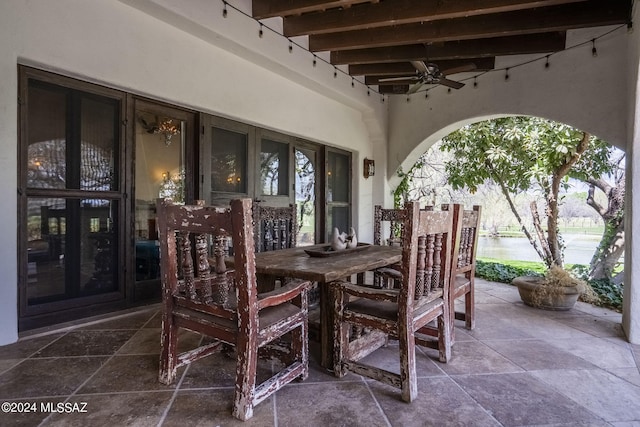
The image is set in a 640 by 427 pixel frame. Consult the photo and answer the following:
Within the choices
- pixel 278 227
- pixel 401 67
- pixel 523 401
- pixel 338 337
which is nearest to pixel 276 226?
pixel 278 227

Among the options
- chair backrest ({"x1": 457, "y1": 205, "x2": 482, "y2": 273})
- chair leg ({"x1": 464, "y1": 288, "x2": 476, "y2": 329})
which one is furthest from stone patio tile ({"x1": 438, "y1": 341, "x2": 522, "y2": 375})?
chair backrest ({"x1": 457, "y1": 205, "x2": 482, "y2": 273})

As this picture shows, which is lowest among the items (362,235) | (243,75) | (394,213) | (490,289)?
(490,289)

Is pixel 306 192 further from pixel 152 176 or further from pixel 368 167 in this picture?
pixel 152 176

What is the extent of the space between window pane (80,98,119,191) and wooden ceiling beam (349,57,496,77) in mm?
3328

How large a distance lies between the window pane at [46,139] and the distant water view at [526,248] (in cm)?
579

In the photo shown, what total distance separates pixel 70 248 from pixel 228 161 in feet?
5.66

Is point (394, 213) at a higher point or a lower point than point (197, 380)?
higher

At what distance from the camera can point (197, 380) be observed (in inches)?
70.4

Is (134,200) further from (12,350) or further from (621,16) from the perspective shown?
(621,16)

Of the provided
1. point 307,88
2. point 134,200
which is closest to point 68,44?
Result: point 134,200

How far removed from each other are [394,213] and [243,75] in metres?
2.28

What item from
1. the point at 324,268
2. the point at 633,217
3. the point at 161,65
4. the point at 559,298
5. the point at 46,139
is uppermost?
the point at 161,65

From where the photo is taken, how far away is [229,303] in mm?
1776

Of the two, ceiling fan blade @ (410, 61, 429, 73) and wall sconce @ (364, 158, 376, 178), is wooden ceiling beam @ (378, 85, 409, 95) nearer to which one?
wall sconce @ (364, 158, 376, 178)
